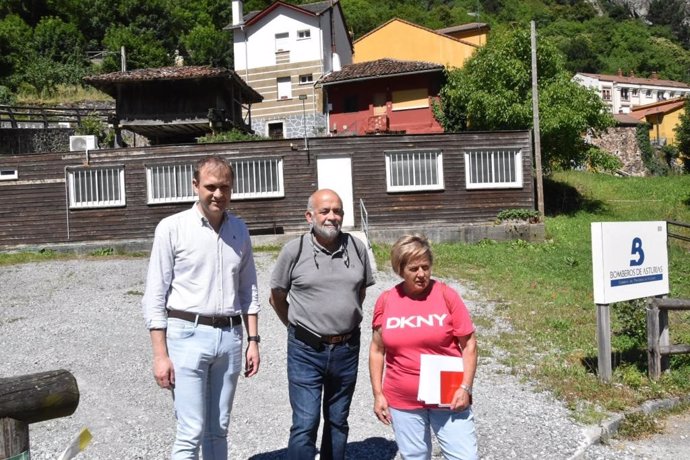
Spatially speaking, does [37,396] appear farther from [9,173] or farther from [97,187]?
[9,173]

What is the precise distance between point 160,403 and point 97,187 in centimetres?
1498

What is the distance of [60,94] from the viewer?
130ft

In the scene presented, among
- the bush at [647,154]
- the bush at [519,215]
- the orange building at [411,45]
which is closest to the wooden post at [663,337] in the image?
the bush at [519,215]

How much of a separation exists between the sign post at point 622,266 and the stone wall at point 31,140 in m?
28.6

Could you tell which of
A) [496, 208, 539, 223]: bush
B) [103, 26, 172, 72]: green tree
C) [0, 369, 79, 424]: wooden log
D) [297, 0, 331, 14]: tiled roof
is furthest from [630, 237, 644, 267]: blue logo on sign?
[103, 26, 172, 72]: green tree

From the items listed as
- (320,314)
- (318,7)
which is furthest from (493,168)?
(318,7)

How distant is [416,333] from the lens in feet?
10.5

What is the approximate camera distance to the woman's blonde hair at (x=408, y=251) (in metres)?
3.23

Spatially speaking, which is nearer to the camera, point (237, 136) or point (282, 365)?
point (282, 365)

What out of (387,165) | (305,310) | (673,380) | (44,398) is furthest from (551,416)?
(387,165)

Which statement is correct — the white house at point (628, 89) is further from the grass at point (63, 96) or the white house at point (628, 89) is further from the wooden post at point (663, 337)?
the wooden post at point (663, 337)

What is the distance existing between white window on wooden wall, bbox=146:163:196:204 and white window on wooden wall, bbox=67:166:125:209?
88 centimetres

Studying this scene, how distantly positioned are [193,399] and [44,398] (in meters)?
1.15

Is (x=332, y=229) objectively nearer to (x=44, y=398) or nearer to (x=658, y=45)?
(x=44, y=398)
